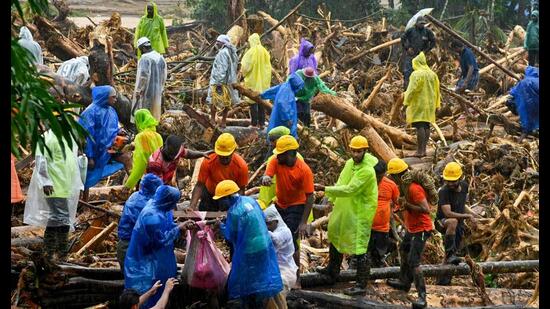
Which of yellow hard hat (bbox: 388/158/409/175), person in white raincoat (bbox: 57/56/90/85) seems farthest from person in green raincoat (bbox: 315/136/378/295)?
person in white raincoat (bbox: 57/56/90/85)

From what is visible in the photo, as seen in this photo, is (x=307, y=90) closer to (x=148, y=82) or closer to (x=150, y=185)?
(x=148, y=82)

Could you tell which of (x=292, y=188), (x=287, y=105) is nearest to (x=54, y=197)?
(x=292, y=188)

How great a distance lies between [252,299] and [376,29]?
51.2ft

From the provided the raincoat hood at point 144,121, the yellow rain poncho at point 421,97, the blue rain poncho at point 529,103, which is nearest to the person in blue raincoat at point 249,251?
the raincoat hood at point 144,121

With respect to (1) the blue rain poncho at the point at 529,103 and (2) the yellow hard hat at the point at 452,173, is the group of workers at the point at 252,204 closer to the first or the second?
(2) the yellow hard hat at the point at 452,173

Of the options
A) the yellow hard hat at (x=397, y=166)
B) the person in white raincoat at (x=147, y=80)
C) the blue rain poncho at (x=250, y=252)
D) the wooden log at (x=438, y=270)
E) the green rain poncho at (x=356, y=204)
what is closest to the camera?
the blue rain poncho at (x=250, y=252)

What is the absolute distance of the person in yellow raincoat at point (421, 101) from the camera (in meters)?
15.9

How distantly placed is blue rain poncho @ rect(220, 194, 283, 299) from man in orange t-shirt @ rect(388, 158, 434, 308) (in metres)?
1.58

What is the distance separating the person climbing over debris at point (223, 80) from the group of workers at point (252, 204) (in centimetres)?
199

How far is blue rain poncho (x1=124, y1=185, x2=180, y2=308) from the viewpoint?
368 inches

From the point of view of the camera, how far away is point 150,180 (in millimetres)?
9867

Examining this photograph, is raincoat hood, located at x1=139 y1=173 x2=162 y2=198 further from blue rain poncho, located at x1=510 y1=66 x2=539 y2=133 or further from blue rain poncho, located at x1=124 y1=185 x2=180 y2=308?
blue rain poncho, located at x1=510 y1=66 x2=539 y2=133
